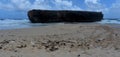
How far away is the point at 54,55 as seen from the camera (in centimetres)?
645

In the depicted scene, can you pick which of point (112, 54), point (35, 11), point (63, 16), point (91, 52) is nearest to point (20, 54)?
point (91, 52)

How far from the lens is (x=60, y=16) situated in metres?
56.8

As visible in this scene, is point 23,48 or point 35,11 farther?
point 35,11

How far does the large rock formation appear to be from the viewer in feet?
169

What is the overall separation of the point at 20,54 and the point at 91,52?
84.6 inches

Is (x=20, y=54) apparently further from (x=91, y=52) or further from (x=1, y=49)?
(x=91, y=52)

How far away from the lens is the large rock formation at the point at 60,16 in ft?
169

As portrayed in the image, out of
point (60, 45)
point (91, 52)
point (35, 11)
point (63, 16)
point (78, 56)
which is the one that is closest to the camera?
point (78, 56)

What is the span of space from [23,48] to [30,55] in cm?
104

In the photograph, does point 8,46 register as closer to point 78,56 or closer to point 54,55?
point 54,55

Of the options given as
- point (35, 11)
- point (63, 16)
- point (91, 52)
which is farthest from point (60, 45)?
point (63, 16)

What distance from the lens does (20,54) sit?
6570 millimetres

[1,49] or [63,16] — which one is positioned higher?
[1,49]

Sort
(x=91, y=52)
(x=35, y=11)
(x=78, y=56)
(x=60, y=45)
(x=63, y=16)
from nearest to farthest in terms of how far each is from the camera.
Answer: (x=78, y=56) < (x=91, y=52) < (x=60, y=45) < (x=35, y=11) < (x=63, y=16)
